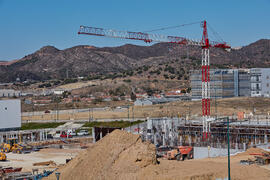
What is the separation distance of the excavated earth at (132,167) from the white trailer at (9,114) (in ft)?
106

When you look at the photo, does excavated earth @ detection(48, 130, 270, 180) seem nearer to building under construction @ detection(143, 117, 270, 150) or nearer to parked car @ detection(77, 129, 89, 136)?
building under construction @ detection(143, 117, 270, 150)

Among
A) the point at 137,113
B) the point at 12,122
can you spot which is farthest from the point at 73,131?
the point at 137,113

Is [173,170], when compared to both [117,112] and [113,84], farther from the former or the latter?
[113,84]

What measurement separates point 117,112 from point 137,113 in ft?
16.8

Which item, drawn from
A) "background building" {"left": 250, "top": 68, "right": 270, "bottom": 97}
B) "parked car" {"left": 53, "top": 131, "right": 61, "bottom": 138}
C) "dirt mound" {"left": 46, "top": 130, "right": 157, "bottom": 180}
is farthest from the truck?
"background building" {"left": 250, "top": 68, "right": 270, "bottom": 97}

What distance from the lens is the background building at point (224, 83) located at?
101m

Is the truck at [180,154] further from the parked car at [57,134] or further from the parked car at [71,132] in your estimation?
the parked car at [57,134]

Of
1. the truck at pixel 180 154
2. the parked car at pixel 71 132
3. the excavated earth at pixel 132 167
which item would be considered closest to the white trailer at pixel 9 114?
the parked car at pixel 71 132

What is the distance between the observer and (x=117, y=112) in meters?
94.1

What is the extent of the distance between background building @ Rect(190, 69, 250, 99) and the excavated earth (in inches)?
2728

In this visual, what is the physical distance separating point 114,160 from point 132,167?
132 cm

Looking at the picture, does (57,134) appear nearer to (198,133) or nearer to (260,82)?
(198,133)

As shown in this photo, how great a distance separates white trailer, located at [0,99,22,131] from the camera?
63000mm

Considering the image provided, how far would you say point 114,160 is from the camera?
100ft
